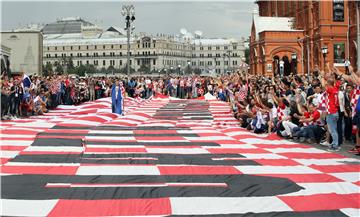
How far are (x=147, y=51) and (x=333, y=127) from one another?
14131 cm

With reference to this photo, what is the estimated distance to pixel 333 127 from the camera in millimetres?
11266

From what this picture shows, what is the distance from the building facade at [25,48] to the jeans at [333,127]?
1124 inches

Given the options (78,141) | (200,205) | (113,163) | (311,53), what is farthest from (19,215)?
(311,53)

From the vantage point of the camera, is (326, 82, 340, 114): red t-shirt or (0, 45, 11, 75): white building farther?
(0, 45, 11, 75): white building

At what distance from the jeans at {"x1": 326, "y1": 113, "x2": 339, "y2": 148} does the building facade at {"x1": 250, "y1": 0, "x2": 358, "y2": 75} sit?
34865 mm

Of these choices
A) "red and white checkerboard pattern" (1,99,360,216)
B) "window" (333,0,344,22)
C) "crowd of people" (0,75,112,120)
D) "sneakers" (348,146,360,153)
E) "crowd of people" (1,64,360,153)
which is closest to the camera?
"red and white checkerboard pattern" (1,99,360,216)

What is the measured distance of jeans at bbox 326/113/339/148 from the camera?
437 inches

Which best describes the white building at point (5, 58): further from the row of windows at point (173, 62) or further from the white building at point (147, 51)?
the row of windows at point (173, 62)

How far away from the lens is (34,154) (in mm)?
9688

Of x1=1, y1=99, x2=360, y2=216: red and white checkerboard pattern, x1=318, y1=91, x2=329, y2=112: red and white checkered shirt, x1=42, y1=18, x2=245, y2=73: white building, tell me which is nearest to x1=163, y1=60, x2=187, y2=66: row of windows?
x1=42, y1=18, x2=245, y2=73: white building

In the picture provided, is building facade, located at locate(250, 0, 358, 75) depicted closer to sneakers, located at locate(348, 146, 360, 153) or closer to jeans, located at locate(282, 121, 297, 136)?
jeans, located at locate(282, 121, 297, 136)

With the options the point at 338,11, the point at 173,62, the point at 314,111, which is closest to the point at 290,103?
the point at 314,111

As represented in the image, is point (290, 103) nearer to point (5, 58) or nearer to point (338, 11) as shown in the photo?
point (5, 58)

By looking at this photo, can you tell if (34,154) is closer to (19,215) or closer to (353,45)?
(19,215)
